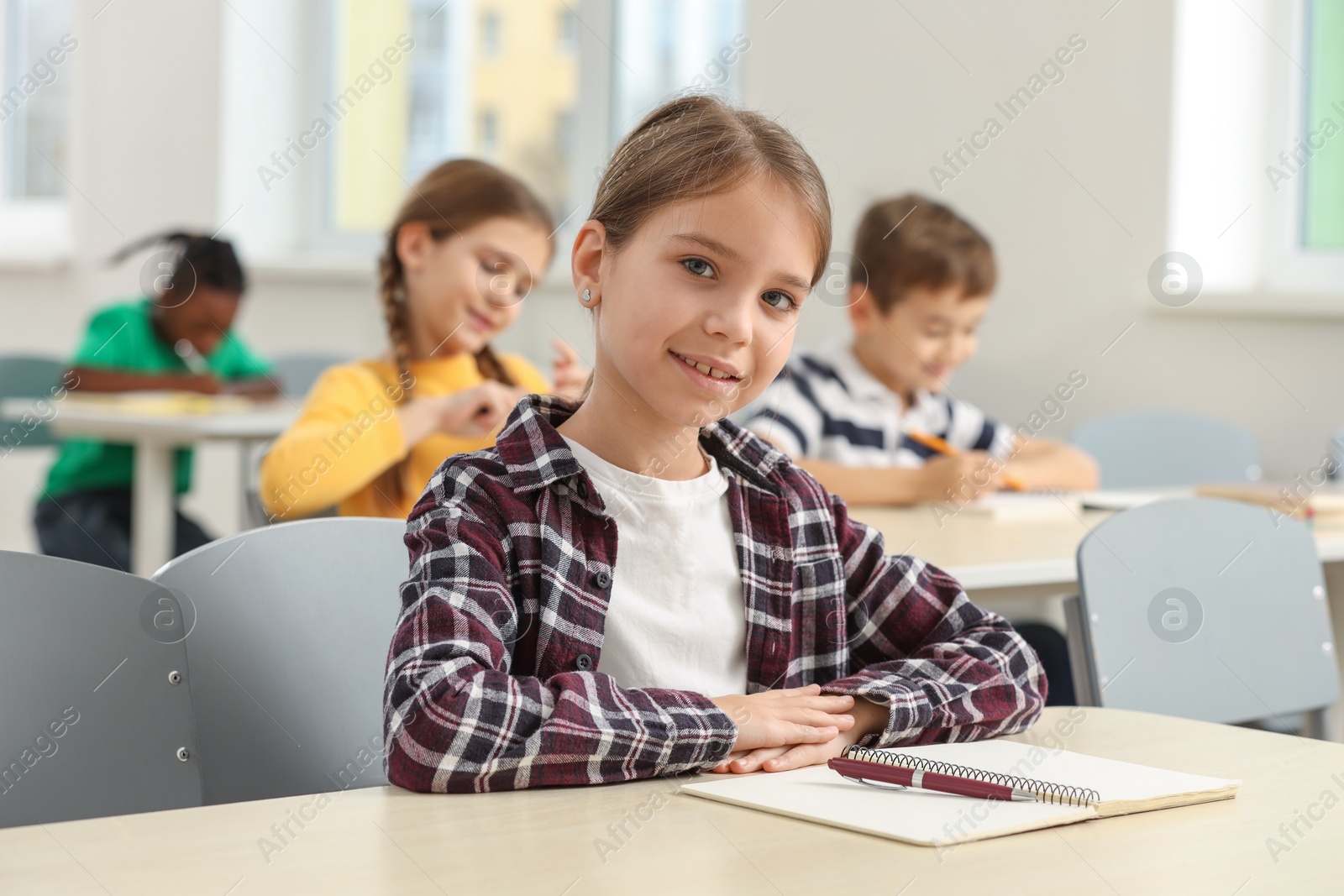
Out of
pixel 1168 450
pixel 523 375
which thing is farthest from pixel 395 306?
pixel 1168 450

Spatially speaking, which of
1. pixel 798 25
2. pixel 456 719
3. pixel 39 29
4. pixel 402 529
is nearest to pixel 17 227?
pixel 39 29

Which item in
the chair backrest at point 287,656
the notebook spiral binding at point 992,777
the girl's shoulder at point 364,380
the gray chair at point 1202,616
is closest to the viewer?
the notebook spiral binding at point 992,777

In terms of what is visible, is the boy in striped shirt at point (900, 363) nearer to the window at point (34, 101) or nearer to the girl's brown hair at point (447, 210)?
the girl's brown hair at point (447, 210)

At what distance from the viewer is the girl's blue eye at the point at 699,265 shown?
1.06 metres

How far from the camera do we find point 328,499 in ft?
6.21

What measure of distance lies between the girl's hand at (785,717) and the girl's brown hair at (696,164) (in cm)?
31

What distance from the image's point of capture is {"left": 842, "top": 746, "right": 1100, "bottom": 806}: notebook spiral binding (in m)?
0.84

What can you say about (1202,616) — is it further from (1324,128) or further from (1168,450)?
(1324,128)

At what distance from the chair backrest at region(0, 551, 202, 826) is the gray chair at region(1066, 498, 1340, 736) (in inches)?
33.6

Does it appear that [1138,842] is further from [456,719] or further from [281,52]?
[281,52]

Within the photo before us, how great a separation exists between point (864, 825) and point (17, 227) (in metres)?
5.66

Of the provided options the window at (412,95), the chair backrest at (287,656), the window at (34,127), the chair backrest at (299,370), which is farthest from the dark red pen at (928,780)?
the window at (34,127)

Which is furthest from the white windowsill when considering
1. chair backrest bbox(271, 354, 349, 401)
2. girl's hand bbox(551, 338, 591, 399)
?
chair backrest bbox(271, 354, 349, 401)

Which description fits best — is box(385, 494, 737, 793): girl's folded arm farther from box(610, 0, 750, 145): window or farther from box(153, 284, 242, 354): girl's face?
box(610, 0, 750, 145): window
